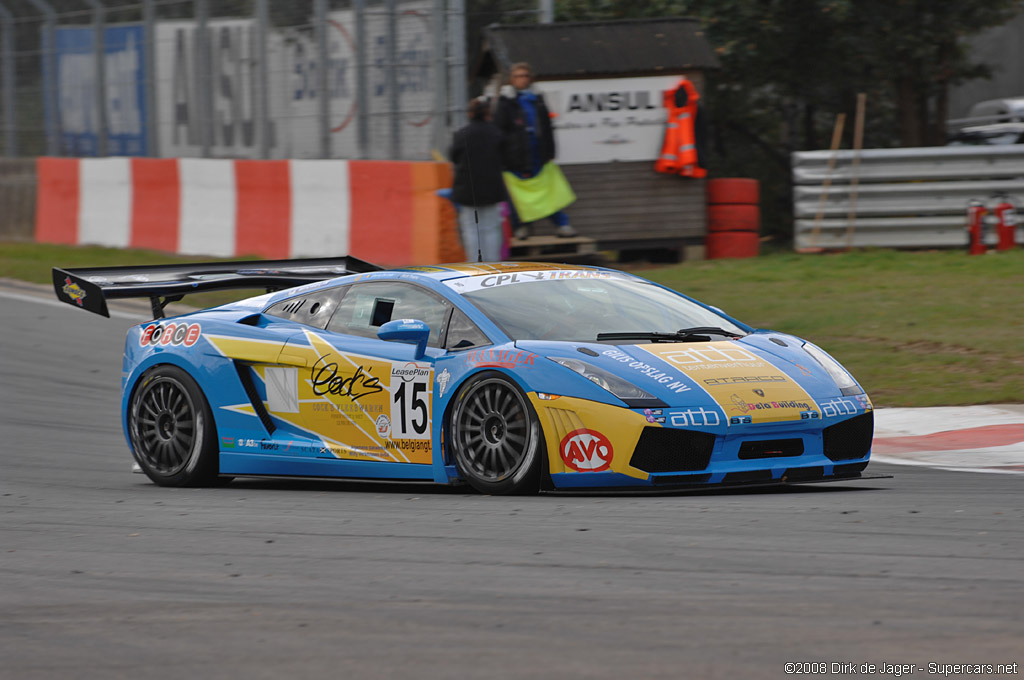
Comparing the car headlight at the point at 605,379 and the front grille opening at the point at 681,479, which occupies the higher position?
the car headlight at the point at 605,379

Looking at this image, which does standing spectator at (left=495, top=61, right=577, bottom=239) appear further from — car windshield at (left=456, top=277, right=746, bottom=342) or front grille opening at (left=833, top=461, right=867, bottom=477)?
front grille opening at (left=833, top=461, right=867, bottom=477)

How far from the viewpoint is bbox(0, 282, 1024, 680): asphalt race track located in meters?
4.20

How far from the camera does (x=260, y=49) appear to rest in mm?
19531

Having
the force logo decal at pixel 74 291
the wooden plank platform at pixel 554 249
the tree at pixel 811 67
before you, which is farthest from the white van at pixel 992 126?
the force logo decal at pixel 74 291

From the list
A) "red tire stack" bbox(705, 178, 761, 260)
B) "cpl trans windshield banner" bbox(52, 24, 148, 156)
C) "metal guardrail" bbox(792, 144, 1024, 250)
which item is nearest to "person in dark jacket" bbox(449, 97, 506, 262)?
"red tire stack" bbox(705, 178, 761, 260)

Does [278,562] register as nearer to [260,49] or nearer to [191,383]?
[191,383]

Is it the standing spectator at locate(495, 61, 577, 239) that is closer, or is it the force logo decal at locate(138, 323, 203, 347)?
the force logo decal at locate(138, 323, 203, 347)

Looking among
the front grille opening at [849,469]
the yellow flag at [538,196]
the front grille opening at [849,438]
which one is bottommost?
the front grille opening at [849,469]

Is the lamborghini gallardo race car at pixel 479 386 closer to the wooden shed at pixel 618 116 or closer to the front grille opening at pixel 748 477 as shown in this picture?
the front grille opening at pixel 748 477

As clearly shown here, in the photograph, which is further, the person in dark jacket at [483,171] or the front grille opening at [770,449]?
the person in dark jacket at [483,171]

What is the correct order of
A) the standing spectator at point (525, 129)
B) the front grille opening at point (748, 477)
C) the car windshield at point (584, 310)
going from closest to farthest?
the front grille opening at point (748, 477), the car windshield at point (584, 310), the standing spectator at point (525, 129)

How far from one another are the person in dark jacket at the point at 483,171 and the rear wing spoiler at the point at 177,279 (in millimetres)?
5384

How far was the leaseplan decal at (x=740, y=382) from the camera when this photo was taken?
21.9ft

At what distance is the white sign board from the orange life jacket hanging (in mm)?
121
